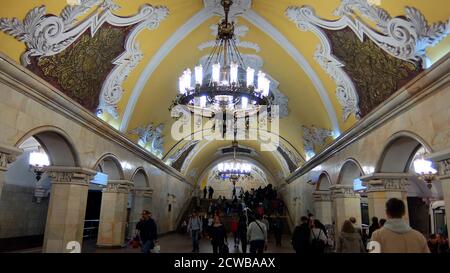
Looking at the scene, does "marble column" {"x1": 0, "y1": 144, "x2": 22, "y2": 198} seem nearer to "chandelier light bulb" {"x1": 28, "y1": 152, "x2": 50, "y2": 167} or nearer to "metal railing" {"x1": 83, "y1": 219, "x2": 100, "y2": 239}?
"chandelier light bulb" {"x1": 28, "y1": 152, "x2": 50, "y2": 167}

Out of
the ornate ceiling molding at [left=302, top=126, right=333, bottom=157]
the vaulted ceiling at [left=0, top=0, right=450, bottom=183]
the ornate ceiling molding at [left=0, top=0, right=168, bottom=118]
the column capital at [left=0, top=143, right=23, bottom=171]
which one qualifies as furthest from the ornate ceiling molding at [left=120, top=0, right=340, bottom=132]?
the column capital at [left=0, top=143, right=23, bottom=171]

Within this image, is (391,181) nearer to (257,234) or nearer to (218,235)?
(257,234)

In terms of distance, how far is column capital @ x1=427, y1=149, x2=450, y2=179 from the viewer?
472 centimetres

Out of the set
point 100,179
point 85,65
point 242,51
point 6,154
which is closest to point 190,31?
point 242,51

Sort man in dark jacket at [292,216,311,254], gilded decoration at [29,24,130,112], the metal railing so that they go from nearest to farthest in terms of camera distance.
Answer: man in dark jacket at [292,216,311,254] < gilded decoration at [29,24,130,112] < the metal railing

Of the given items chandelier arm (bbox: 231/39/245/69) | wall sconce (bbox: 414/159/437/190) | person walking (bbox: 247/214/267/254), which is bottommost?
person walking (bbox: 247/214/267/254)

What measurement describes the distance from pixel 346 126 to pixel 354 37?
322 cm

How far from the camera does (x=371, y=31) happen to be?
623cm

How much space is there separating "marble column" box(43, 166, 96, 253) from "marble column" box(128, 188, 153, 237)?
5.12 meters

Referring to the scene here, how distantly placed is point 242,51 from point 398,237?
299 inches

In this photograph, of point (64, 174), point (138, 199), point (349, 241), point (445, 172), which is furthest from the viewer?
point (138, 199)

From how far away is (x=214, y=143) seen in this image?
21391mm
